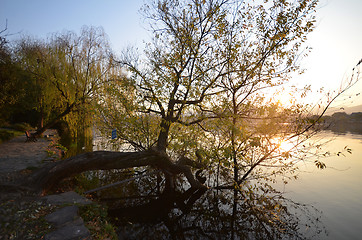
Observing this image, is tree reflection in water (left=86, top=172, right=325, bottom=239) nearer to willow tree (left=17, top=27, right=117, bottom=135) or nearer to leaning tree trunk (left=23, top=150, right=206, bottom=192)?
leaning tree trunk (left=23, top=150, right=206, bottom=192)

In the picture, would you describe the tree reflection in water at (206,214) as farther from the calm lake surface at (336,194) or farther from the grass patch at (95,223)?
the grass patch at (95,223)

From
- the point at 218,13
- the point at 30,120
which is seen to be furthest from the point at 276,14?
the point at 30,120

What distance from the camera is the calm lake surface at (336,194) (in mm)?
5922

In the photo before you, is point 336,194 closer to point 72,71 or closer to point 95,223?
point 95,223

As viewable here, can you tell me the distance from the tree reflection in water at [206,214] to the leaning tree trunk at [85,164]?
1.58m

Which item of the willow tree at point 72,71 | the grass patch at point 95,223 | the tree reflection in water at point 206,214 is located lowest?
the tree reflection in water at point 206,214

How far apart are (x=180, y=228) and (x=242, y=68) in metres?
5.67

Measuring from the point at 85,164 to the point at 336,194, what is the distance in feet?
32.3

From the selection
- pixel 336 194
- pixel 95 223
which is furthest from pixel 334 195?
pixel 95 223

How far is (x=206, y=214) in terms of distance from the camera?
660 cm

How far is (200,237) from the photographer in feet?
17.6

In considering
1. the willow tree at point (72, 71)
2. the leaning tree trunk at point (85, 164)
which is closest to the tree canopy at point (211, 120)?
the leaning tree trunk at point (85, 164)

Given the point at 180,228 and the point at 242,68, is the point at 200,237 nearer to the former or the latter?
the point at 180,228

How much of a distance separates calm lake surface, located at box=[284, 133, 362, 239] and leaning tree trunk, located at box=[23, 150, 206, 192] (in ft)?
18.4
